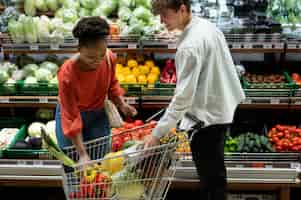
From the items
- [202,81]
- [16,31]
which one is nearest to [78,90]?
[202,81]

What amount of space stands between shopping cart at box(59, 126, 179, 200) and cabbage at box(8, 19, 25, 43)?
180cm

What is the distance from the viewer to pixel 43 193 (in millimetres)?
3738

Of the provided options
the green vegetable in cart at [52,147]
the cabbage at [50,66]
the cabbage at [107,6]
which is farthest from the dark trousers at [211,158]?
the cabbage at [107,6]

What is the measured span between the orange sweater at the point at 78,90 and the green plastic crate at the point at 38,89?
93 centimetres

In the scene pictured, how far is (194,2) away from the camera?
3.88 meters

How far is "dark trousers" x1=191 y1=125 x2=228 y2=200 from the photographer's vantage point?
2609mm

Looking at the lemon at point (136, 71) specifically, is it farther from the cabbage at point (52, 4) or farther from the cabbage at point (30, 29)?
the cabbage at point (52, 4)

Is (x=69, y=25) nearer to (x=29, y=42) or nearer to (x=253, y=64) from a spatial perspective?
(x=29, y=42)

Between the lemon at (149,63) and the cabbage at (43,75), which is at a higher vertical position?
the lemon at (149,63)

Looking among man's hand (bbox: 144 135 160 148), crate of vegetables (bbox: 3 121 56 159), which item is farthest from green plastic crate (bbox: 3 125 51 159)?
man's hand (bbox: 144 135 160 148)

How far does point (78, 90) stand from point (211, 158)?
83 cm

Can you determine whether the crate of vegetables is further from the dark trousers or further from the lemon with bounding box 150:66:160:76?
the dark trousers

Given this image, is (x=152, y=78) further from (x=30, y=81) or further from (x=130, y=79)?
(x=30, y=81)

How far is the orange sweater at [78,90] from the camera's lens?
7.92 ft
